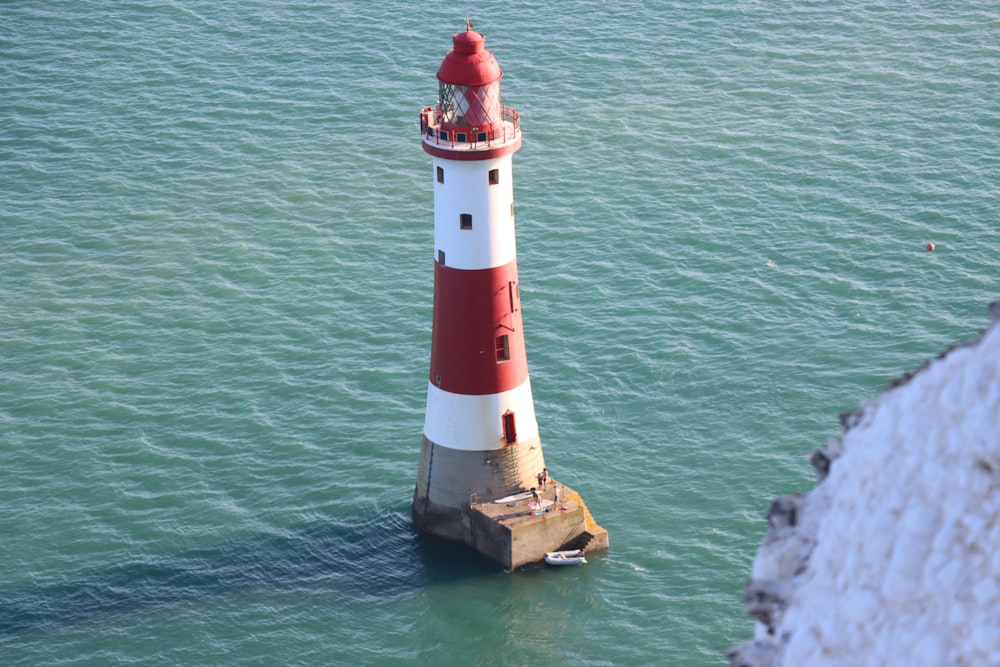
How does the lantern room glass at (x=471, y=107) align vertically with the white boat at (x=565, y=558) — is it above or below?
above

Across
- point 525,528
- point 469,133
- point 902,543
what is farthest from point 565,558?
point 902,543

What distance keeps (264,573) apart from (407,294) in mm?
16839

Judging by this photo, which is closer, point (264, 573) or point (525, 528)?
point (525, 528)

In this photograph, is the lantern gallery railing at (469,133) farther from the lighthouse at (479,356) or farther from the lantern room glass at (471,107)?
the lantern room glass at (471,107)

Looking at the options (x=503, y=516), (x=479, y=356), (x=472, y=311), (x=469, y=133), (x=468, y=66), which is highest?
(x=468, y=66)

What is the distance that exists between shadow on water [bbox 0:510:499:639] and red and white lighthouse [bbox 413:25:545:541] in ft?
3.69

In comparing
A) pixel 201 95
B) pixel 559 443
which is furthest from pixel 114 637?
pixel 201 95

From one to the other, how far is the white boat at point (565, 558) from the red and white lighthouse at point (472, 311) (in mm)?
2076

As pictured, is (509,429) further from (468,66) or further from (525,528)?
(468,66)

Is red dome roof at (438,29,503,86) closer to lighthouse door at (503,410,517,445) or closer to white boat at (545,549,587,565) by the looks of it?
lighthouse door at (503,410,517,445)

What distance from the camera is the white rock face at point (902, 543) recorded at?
521 inches

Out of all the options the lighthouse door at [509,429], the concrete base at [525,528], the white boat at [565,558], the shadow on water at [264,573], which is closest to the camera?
the shadow on water at [264,573]

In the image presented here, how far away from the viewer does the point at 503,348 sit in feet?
141

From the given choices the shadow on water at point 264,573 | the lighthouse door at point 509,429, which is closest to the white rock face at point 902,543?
the lighthouse door at point 509,429
